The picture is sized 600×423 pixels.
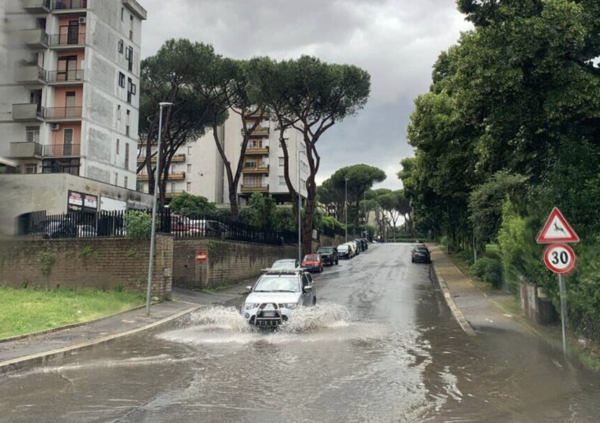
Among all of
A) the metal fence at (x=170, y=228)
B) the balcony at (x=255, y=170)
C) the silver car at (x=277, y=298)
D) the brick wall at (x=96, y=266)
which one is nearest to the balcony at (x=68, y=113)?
the metal fence at (x=170, y=228)

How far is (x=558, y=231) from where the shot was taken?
9.98 m

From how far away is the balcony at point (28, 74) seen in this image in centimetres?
157

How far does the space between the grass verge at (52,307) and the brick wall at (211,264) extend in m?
6.02

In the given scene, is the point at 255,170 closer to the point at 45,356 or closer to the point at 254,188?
the point at 254,188

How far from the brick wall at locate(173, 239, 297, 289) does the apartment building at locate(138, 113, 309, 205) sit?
147 feet

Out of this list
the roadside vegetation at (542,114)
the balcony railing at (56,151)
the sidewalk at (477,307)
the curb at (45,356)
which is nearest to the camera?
the balcony railing at (56,151)

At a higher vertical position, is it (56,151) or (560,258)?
(56,151)

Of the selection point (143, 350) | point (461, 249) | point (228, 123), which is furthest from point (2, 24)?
point (228, 123)

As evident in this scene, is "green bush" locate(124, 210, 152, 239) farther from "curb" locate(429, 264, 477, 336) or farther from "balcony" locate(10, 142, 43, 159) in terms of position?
"balcony" locate(10, 142, 43, 159)

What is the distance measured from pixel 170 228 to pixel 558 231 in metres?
17.7

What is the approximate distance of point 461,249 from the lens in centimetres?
4575

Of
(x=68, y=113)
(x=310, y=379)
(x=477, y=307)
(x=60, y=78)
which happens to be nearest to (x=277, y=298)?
(x=310, y=379)

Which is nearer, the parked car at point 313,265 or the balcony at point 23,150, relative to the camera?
the balcony at point 23,150

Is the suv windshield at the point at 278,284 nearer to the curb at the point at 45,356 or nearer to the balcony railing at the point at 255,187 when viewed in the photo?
the curb at the point at 45,356
